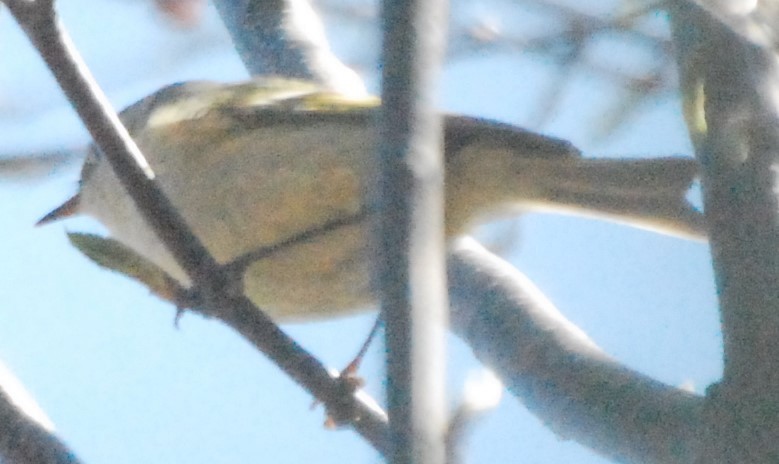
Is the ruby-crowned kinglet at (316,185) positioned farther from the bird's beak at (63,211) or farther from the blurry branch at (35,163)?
the bird's beak at (63,211)

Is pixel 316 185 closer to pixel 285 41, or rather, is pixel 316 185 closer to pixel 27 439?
pixel 27 439

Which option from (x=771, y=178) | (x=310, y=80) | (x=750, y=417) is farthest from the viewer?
(x=310, y=80)

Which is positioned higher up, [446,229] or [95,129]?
[95,129]

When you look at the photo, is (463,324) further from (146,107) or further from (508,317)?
(146,107)

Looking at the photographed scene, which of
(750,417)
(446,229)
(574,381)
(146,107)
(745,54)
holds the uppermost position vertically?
(146,107)

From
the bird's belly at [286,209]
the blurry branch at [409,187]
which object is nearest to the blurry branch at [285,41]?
the bird's belly at [286,209]

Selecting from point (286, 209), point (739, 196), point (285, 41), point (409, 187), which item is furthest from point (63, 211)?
point (409, 187)

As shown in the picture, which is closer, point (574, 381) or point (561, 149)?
point (561, 149)

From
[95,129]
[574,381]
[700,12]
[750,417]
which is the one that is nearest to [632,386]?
[574,381]
